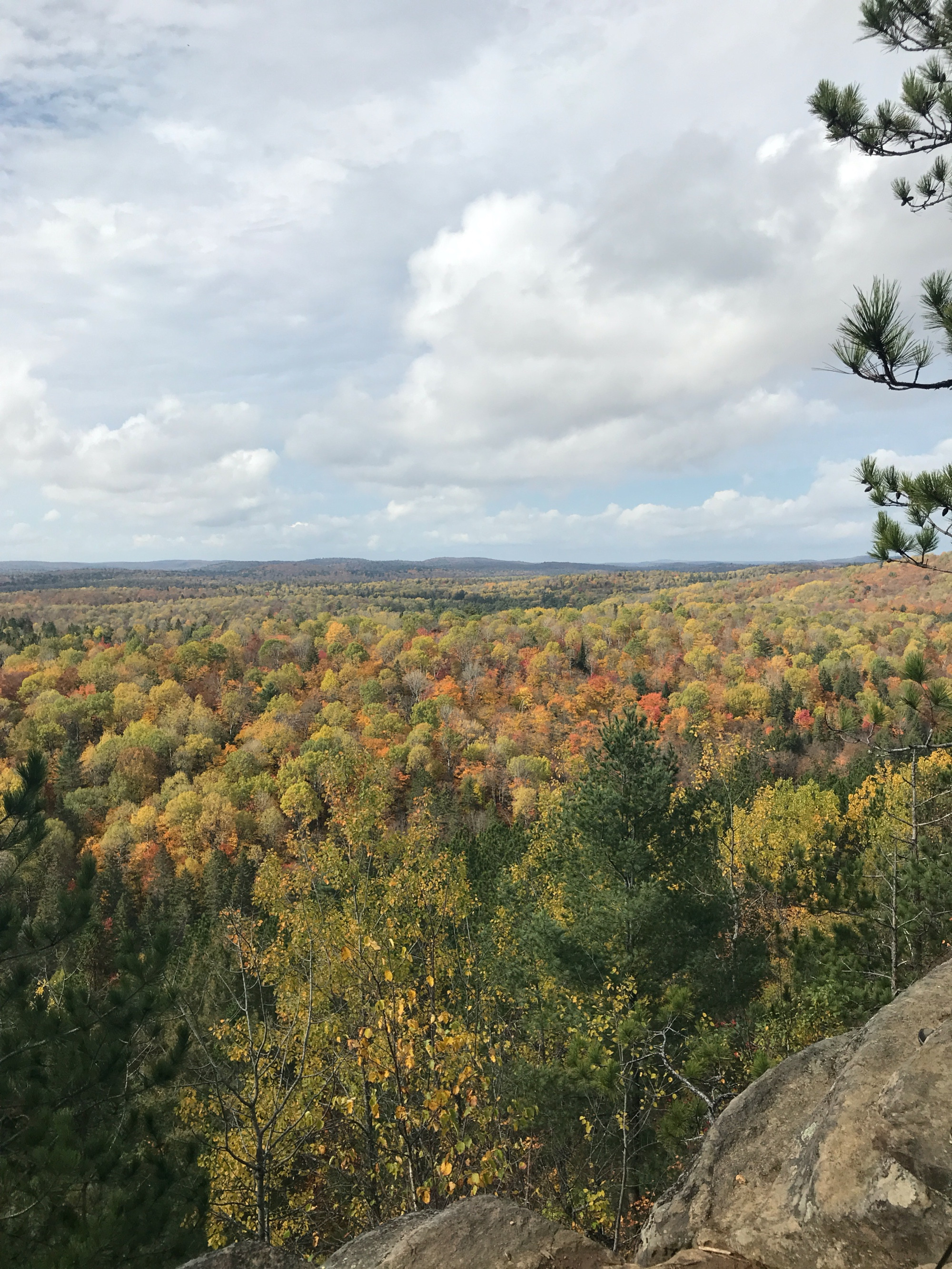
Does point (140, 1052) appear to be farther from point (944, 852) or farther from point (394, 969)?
point (944, 852)

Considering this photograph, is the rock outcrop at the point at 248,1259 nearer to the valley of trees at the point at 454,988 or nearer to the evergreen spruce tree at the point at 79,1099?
the valley of trees at the point at 454,988

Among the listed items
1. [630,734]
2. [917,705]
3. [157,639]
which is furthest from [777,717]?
[157,639]

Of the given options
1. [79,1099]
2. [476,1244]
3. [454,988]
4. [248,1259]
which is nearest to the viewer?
[248,1259]

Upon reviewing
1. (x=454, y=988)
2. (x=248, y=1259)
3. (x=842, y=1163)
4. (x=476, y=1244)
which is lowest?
(x=454, y=988)

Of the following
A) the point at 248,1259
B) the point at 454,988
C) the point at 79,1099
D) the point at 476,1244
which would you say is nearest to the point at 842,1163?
the point at 476,1244

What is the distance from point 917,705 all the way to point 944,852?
9516mm

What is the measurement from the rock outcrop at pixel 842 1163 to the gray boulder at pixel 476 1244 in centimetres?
73

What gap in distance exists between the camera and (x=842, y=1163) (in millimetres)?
4742

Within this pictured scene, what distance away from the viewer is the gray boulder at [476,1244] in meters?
4.88

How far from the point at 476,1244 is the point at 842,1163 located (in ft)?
9.20

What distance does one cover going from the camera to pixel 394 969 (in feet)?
47.2

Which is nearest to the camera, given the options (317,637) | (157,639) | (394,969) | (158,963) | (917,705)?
(917,705)

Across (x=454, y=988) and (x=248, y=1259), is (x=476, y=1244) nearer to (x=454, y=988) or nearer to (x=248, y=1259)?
(x=248, y=1259)

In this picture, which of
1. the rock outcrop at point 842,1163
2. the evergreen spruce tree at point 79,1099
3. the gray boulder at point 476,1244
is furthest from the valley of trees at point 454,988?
the gray boulder at point 476,1244
